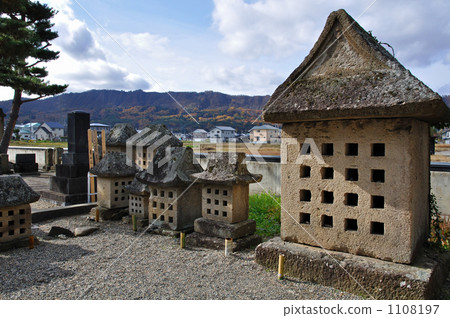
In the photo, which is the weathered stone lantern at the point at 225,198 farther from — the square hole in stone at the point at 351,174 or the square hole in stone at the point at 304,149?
the square hole in stone at the point at 351,174

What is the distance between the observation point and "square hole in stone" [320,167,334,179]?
213 inches

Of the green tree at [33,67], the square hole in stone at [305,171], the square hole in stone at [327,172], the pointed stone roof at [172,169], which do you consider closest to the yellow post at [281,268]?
the square hole in stone at [305,171]

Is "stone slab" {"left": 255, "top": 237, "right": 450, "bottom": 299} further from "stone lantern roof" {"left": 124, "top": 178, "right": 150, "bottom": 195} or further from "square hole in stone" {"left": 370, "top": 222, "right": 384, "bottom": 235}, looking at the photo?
"stone lantern roof" {"left": 124, "top": 178, "right": 150, "bottom": 195}

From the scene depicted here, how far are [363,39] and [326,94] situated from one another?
104 centimetres

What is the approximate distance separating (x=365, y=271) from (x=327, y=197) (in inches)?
49.9

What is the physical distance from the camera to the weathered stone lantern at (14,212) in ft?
23.3

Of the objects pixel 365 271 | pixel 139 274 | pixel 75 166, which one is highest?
pixel 75 166

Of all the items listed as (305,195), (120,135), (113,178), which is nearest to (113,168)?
(113,178)

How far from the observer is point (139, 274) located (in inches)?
226

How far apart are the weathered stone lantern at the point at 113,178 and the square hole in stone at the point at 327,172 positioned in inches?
264

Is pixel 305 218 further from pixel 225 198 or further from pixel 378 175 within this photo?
pixel 225 198

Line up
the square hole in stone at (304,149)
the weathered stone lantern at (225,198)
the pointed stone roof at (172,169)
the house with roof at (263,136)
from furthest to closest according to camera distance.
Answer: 1. the house with roof at (263,136)
2. the pointed stone roof at (172,169)
3. the weathered stone lantern at (225,198)
4. the square hole in stone at (304,149)

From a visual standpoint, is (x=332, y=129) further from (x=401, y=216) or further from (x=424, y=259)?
(x=424, y=259)

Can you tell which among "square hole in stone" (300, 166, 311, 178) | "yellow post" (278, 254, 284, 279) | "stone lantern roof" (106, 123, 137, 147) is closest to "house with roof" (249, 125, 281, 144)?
"stone lantern roof" (106, 123, 137, 147)
